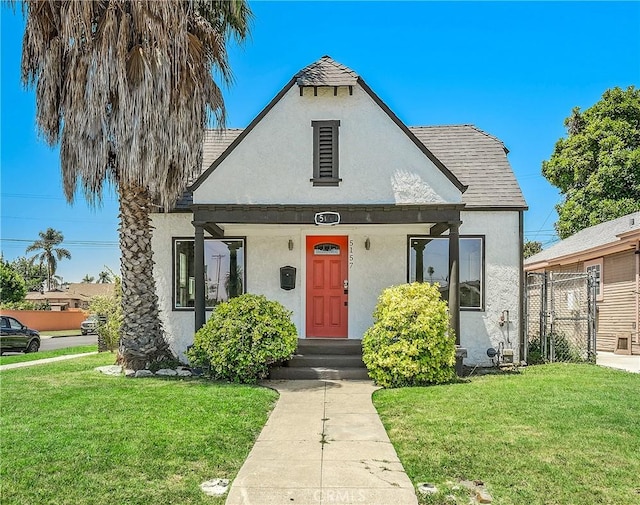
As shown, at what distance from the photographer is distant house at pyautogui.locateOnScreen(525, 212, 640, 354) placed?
14.5 meters

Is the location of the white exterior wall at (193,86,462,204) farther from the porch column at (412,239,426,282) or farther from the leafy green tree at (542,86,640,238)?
the leafy green tree at (542,86,640,238)

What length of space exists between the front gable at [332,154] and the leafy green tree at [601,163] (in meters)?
18.4

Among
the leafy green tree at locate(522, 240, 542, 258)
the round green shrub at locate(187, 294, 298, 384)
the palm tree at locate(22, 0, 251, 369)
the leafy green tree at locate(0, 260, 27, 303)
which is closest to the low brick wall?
the leafy green tree at locate(0, 260, 27, 303)

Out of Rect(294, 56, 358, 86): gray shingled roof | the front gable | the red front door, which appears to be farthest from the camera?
the red front door

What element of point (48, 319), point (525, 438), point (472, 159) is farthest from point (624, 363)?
point (48, 319)

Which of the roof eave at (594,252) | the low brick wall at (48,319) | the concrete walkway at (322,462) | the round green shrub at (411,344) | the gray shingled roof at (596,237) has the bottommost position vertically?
the low brick wall at (48,319)

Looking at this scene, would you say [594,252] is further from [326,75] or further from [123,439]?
[123,439]

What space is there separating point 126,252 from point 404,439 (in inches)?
275

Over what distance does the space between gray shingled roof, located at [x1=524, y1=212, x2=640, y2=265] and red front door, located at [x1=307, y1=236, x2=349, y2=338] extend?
8.80 m

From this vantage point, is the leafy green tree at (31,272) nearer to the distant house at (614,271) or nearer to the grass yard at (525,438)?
the distant house at (614,271)

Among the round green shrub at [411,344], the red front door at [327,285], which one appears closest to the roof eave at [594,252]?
the round green shrub at [411,344]

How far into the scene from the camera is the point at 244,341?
9.02 meters

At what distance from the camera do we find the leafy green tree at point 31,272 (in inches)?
2532

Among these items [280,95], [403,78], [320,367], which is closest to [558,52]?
[403,78]
